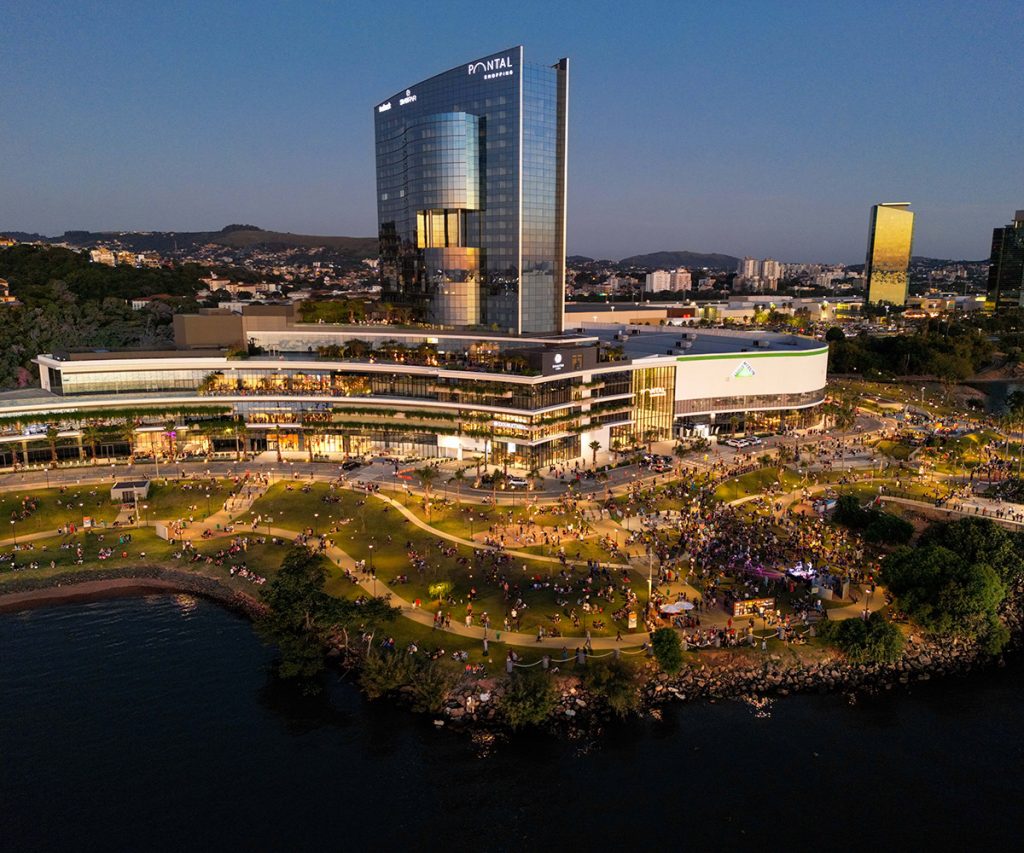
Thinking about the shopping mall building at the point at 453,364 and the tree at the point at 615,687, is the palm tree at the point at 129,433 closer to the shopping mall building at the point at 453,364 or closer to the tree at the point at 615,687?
the shopping mall building at the point at 453,364

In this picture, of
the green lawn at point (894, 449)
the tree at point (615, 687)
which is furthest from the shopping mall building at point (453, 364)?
the tree at point (615, 687)

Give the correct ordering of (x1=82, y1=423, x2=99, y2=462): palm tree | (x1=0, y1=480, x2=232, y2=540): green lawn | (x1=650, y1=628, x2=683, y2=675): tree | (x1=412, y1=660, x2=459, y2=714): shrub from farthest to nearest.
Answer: (x1=82, y1=423, x2=99, y2=462): palm tree, (x1=0, y1=480, x2=232, y2=540): green lawn, (x1=650, y1=628, x2=683, y2=675): tree, (x1=412, y1=660, x2=459, y2=714): shrub

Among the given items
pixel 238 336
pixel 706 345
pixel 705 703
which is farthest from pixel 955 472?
pixel 238 336

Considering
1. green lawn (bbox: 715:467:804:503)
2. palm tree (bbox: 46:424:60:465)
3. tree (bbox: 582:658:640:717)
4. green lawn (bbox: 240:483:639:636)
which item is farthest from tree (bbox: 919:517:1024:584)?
palm tree (bbox: 46:424:60:465)

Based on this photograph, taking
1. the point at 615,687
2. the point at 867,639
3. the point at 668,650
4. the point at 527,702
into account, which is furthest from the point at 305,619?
the point at 867,639

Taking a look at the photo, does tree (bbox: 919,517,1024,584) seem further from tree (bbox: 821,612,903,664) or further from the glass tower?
the glass tower

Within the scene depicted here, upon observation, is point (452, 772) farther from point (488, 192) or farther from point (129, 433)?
point (488, 192)

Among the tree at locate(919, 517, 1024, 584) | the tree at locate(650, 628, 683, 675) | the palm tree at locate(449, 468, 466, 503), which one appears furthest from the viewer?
the palm tree at locate(449, 468, 466, 503)
